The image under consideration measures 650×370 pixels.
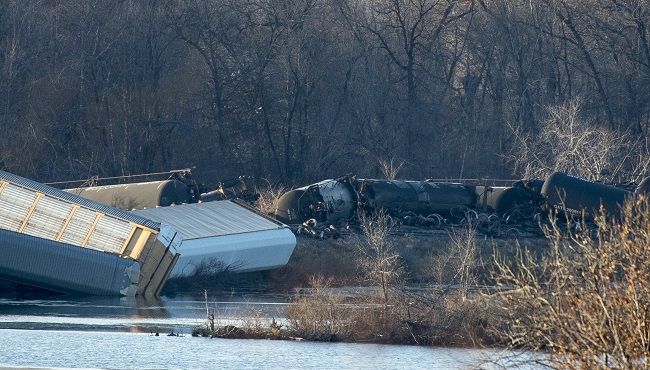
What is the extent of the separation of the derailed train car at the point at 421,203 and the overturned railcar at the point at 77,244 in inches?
405

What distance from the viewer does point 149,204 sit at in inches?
1789

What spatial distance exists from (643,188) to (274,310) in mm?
19004

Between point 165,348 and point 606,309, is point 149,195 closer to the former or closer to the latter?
point 165,348

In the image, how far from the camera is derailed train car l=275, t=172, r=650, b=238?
155ft

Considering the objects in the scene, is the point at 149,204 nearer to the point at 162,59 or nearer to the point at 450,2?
the point at 162,59

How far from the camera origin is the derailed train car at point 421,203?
47219mm

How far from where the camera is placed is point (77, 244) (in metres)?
37.6

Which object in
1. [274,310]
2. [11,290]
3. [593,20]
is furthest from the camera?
[593,20]

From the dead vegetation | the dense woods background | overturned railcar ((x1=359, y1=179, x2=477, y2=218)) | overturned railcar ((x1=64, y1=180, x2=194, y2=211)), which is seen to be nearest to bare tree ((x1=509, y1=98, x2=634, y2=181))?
the dense woods background

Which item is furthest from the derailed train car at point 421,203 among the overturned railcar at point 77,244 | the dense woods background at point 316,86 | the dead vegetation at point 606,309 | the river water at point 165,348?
the dead vegetation at point 606,309

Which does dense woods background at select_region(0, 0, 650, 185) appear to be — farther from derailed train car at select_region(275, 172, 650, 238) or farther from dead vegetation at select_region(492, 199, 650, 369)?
dead vegetation at select_region(492, 199, 650, 369)

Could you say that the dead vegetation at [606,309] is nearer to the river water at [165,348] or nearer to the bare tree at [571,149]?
the river water at [165,348]

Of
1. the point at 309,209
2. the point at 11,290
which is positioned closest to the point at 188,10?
the point at 309,209

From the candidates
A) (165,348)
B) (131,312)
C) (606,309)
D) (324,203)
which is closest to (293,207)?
(324,203)
